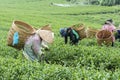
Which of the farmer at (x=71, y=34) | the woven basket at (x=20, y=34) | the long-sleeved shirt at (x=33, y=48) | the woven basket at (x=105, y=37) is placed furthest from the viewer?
the woven basket at (x=105, y=37)

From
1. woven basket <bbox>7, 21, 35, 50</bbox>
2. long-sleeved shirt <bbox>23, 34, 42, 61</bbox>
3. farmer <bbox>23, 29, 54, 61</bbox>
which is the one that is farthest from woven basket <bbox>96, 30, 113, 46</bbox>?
long-sleeved shirt <bbox>23, 34, 42, 61</bbox>

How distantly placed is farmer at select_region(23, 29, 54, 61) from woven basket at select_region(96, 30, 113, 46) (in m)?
4.42

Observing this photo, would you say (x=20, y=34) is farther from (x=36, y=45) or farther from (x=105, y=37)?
(x=105, y=37)

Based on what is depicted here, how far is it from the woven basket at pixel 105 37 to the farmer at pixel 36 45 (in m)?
4.42

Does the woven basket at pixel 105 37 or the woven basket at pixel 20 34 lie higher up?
the woven basket at pixel 20 34

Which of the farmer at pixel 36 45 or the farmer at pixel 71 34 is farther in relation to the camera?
the farmer at pixel 71 34

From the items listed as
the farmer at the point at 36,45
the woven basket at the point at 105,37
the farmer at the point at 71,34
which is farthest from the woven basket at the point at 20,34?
the woven basket at the point at 105,37

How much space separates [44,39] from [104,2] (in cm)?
4883

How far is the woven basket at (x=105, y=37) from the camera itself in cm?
1534

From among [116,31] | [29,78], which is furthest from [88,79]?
[116,31]

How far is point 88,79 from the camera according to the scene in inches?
302

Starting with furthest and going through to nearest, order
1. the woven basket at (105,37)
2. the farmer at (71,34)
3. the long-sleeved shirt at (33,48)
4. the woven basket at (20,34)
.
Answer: the woven basket at (105,37) → the farmer at (71,34) → the woven basket at (20,34) → the long-sleeved shirt at (33,48)

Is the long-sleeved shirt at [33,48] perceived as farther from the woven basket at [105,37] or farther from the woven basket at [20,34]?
the woven basket at [105,37]

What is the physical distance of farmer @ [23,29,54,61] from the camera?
11078 mm
